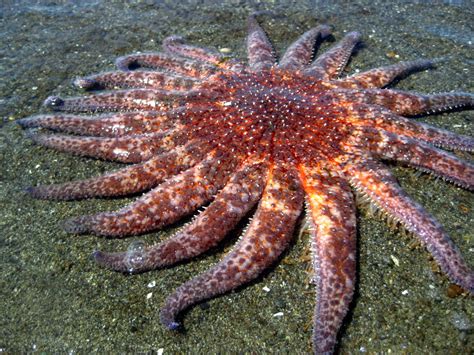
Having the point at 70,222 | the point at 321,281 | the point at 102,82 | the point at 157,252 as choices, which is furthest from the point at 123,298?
the point at 102,82

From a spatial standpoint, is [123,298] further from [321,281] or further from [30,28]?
[30,28]

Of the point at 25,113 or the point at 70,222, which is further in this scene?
the point at 25,113

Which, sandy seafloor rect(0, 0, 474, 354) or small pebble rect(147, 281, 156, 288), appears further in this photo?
small pebble rect(147, 281, 156, 288)

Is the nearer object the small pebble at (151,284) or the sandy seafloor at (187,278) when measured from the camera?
the sandy seafloor at (187,278)

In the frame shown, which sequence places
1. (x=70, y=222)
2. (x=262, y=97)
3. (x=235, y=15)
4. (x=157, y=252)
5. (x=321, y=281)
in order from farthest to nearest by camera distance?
(x=235, y=15)
(x=262, y=97)
(x=70, y=222)
(x=157, y=252)
(x=321, y=281)

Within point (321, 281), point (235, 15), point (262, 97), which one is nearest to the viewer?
point (321, 281)

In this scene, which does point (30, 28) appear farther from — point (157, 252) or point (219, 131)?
point (157, 252)

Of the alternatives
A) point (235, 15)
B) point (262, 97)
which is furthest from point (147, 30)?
point (262, 97)

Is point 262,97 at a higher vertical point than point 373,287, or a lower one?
higher

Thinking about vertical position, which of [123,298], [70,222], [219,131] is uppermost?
[219,131]
